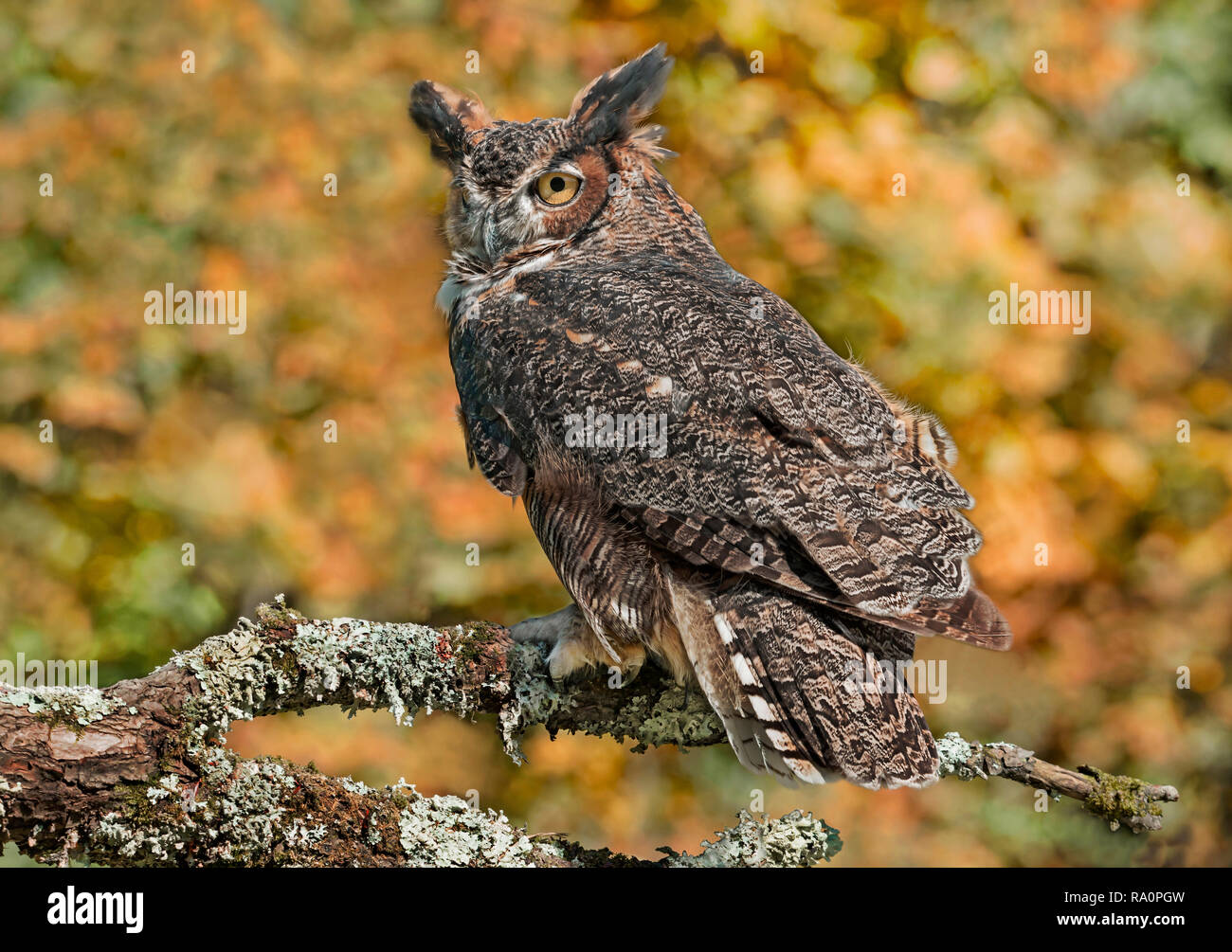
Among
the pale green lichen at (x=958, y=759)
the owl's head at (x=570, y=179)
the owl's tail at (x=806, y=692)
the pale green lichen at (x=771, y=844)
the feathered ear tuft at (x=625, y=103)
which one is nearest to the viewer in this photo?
the owl's tail at (x=806, y=692)

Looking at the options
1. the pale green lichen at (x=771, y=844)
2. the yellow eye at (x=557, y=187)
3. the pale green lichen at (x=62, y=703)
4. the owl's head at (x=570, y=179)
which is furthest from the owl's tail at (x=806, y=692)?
the yellow eye at (x=557, y=187)

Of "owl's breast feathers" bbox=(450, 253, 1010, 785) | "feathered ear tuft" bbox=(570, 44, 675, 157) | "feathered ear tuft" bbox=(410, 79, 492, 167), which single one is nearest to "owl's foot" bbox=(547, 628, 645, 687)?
"owl's breast feathers" bbox=(450, 253, 1010, 785)

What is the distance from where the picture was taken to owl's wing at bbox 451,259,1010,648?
269 centimetres

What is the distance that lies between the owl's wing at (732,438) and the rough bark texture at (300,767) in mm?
549

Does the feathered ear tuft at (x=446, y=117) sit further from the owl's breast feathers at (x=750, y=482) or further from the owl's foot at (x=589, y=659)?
the owl's foot at (x=589, y=659)

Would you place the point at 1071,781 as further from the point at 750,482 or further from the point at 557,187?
the point at 557,187

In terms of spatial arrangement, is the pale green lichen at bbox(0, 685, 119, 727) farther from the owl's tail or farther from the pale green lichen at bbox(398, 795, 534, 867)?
the owl's tail

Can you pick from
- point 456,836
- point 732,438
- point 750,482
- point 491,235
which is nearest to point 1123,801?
point 750,482

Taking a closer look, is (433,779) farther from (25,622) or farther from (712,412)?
(712,412)

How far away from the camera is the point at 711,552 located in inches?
108

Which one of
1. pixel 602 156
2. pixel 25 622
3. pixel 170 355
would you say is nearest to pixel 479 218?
pixel 602 156

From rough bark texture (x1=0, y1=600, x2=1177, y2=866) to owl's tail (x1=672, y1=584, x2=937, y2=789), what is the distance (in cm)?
26

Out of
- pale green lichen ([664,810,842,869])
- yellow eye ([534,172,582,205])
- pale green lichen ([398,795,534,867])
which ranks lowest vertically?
pale green lichen ([664,810,842,869])

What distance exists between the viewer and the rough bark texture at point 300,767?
2.16 meters
